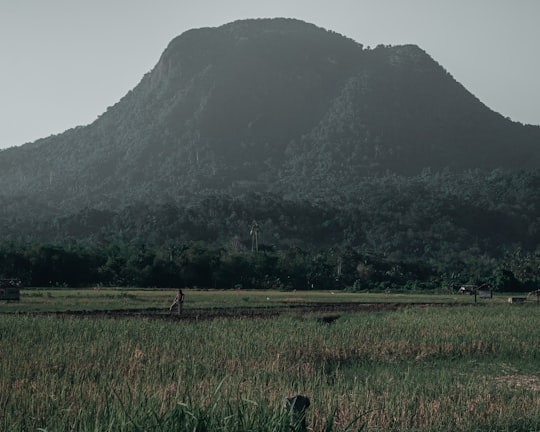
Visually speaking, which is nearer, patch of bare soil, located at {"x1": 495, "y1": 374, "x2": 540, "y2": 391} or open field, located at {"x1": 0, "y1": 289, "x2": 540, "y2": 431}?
open field, located at {"x1": 0, "y1": 289, "x2": 540, "y2": 431}

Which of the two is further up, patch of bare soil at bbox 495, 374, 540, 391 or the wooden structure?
the wooden structure

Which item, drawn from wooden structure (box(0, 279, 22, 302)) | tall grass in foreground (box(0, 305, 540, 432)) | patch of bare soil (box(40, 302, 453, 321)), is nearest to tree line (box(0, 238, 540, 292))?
wooden structure (box(0, 279, 22, 302))

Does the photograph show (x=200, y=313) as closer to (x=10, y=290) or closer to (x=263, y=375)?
(x=10, y=290)

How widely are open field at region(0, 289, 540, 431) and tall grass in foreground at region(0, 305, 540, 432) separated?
47 mm

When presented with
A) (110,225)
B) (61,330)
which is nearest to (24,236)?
(110,225)

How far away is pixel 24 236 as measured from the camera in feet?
606

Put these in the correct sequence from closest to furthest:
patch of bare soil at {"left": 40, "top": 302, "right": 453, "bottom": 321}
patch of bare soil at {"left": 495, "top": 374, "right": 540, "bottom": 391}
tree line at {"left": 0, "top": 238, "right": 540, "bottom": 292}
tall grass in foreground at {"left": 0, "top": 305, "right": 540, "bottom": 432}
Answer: tall grass in foreground at {"left": 0, "top": 305, "right": 540, "bottom": 432} → patch of bare soil at {"left": 495, "top": 374, "right": 540, "bottom": 391} → patch of bare soil at {"left": 40, "top": 302, "right": 453, "bottom": 321} → tree line at {"left": 0, "top": 238, "right": 540, "bottom": 292}

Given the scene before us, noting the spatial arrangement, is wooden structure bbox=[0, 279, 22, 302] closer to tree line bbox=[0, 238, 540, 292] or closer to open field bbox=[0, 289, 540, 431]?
open field bbox=[0, 289, 540, 431]

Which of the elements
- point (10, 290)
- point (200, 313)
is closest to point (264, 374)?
point (200, 313)

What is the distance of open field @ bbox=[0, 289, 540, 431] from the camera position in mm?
9711

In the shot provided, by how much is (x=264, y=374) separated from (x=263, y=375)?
902 millimetres

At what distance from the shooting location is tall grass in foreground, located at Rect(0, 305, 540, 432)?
9.69 metres

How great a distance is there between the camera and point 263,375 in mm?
15820

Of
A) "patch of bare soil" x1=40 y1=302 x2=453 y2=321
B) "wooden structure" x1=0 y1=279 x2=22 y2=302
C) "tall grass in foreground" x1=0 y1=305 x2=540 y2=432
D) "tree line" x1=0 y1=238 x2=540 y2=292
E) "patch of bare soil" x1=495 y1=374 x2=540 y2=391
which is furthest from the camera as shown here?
"tree line" x1=0 y1=238 x2=540 y2=292
